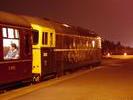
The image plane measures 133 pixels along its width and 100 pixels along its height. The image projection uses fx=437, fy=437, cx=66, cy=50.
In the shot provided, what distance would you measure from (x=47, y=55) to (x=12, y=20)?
14.9 feet

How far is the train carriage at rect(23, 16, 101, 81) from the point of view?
Answer: 20.2m

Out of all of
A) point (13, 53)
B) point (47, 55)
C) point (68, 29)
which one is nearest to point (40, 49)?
point (47, 55)

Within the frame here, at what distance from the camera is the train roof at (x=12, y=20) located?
16.4 metres

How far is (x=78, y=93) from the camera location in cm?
1600

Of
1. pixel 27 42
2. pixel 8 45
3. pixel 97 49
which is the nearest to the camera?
pixel 8 45

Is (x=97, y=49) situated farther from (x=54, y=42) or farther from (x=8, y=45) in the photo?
(x=8, y=45)

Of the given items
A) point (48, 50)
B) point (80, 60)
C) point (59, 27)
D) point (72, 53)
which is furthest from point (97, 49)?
point (48, 50)

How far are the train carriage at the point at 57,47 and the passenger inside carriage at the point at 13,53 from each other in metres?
2.92

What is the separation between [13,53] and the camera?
55.6 feet

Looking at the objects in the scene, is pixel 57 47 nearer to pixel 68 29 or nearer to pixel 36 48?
pixel 36 48

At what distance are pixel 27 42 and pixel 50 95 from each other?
383cm

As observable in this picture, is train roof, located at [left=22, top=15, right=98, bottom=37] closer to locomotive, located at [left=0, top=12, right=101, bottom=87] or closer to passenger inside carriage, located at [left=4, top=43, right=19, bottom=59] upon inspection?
locomotive, located at [left=0, top=12, right=101, bottom=87]

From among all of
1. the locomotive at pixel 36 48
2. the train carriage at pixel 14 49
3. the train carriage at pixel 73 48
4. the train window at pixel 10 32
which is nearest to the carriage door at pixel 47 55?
the locomotive at pixel 36 48

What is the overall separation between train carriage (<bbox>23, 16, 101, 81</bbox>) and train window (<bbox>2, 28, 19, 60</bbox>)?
2932 millimetres
